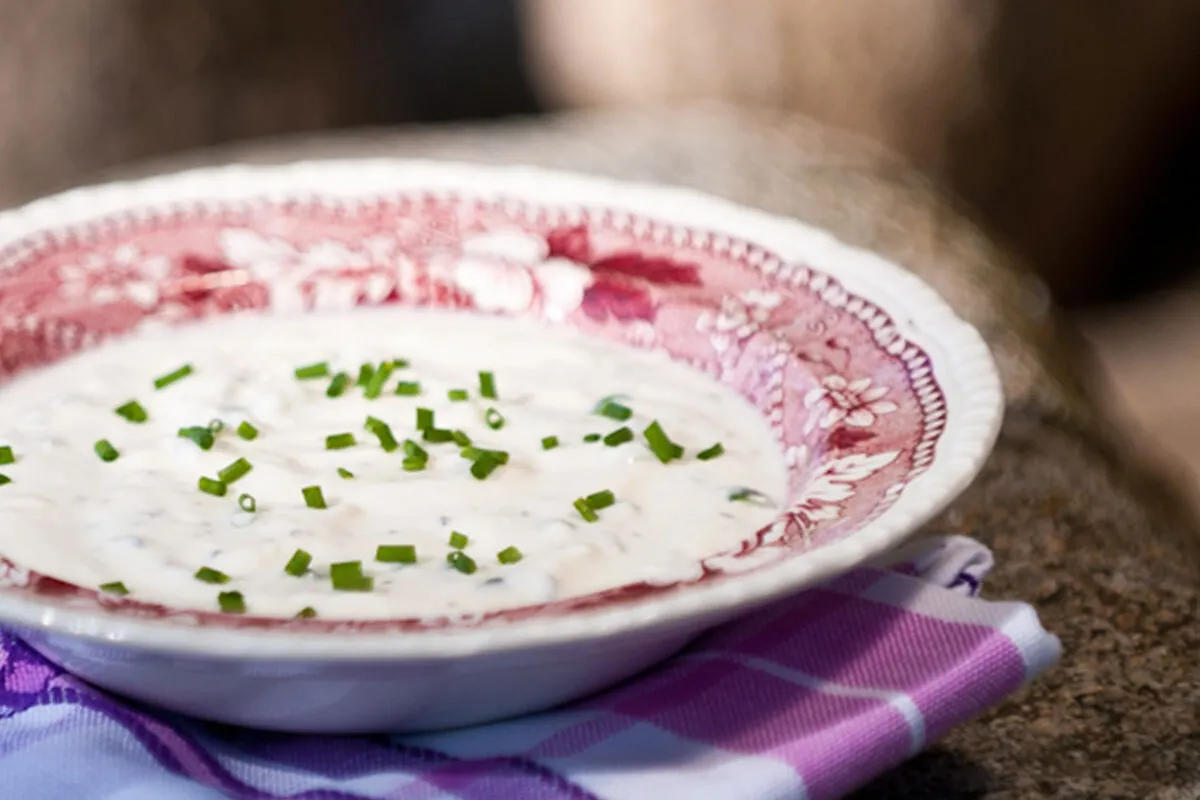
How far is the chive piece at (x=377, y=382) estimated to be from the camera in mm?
882

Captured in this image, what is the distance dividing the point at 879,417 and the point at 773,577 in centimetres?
22

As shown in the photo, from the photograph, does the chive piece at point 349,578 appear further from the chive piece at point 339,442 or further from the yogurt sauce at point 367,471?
the chive piece at point 339,442

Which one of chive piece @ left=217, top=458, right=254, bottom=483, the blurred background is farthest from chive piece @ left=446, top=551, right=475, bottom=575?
the blurred background

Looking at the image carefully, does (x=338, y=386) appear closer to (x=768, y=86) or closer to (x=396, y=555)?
(x=396, y=555)

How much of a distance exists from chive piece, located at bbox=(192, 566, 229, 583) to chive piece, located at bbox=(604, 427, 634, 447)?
23 cm

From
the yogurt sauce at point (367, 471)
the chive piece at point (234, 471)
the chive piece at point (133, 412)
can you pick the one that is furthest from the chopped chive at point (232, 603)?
the chive piece at point (133, 412)

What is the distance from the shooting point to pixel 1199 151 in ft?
10.3

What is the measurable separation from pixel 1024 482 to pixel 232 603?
0.63 metres

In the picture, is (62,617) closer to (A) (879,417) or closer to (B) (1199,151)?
(A) (879,417)

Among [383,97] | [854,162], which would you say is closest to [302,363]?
[854,162]

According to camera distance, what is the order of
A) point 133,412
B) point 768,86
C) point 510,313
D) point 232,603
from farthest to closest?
1. point 768,86
2. point 510,313
3. point 133,412
4. point 232,603

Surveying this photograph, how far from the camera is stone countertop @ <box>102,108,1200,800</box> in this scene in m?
0.79

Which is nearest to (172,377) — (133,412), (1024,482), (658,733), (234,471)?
(133,412)

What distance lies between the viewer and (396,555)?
0.68 meters
